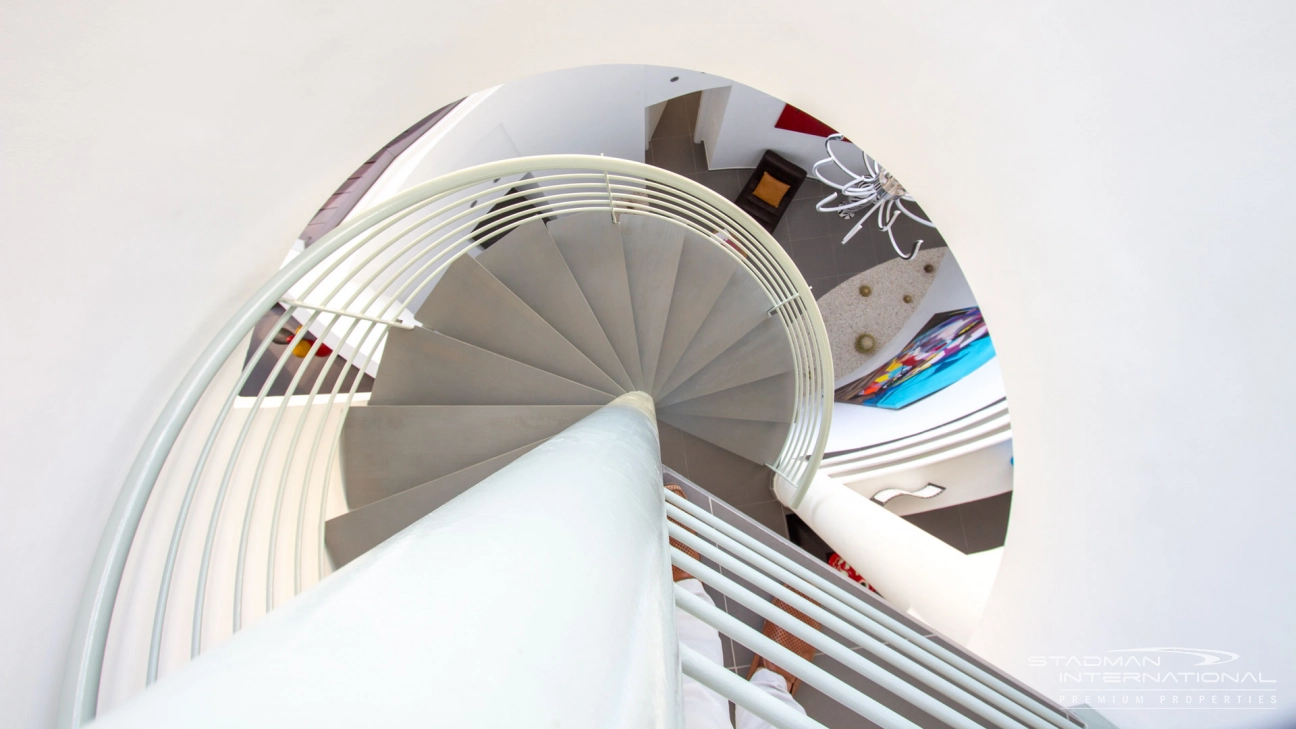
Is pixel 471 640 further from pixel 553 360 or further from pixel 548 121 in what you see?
pixel 548 121

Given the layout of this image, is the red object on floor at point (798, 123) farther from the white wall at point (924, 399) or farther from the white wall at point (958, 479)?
the white wall at point (958, 479)

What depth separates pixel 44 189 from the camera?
1.31 m

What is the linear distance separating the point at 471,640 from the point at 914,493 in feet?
23.2

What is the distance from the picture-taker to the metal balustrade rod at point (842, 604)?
1272 mm

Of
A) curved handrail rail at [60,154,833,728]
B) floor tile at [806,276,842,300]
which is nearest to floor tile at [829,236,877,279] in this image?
floor tile at [806,276,842,300]

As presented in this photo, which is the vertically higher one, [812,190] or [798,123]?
[798,123]

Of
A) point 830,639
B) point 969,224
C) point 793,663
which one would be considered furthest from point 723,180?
point 793,663

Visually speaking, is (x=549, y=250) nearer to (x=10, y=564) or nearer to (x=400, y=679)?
(x=10, y=564)

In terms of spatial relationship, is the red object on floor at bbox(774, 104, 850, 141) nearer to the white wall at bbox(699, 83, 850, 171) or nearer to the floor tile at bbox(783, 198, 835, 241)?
the white wall at bbox(699, 83, 850, 171)

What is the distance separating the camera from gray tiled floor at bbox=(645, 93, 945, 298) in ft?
27.6

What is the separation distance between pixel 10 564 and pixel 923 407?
7.90m

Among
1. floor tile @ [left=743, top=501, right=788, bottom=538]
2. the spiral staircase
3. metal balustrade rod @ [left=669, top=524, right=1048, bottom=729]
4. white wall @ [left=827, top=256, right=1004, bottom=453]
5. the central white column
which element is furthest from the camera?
white wall @ [left=827, top=256, right=1004, bottom=453]

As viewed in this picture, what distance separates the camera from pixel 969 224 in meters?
2.68

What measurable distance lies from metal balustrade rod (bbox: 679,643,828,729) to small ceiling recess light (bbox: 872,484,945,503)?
21.2 feet
